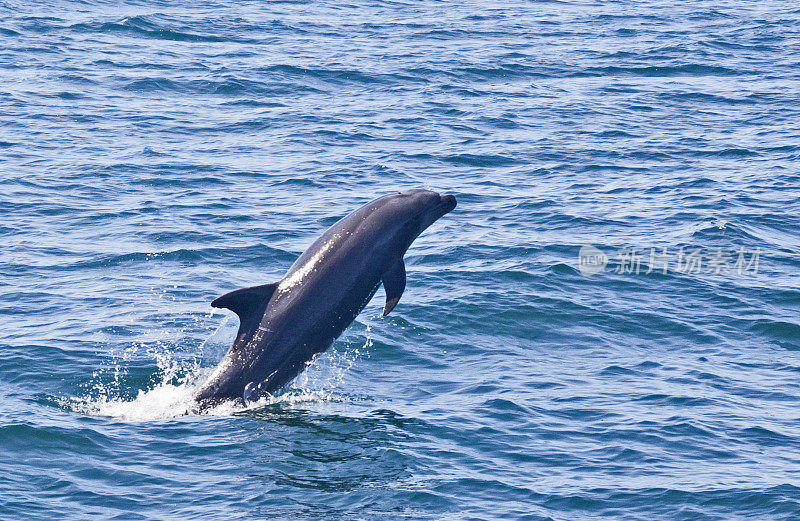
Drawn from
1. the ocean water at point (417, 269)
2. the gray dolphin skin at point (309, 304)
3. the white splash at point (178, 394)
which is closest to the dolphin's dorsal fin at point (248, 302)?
the gray dolphin skin at point (309, 304)

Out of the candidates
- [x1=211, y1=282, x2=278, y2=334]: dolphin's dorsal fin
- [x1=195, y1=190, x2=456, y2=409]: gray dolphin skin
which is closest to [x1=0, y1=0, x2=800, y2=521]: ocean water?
[x1=195, y1=190, x2=456, y2=409]: gray dolphin skin

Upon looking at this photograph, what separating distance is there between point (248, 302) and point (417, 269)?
8.19m

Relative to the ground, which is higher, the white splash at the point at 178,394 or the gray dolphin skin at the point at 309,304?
the gray dolphin skin at the point at 309,304

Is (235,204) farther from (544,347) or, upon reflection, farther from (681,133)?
(681,133)

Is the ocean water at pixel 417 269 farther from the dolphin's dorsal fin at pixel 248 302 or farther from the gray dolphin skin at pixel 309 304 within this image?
the dolphin's dorsal fin at pixel 248 302

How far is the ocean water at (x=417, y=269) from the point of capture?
53.7 feet

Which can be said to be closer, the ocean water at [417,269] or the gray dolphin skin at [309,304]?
the ocean water at [417,269]

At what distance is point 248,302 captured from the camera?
17312mm

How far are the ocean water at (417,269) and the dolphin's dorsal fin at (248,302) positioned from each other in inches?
52.3

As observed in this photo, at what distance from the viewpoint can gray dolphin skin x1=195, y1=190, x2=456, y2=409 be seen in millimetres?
17594

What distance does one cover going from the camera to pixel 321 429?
17609 mm

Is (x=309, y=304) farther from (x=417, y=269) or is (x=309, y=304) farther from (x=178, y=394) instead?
(x=417, y=269)

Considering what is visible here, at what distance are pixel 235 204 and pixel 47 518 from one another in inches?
566

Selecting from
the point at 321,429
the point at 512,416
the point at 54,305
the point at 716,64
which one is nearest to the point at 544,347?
the point at 512,416
